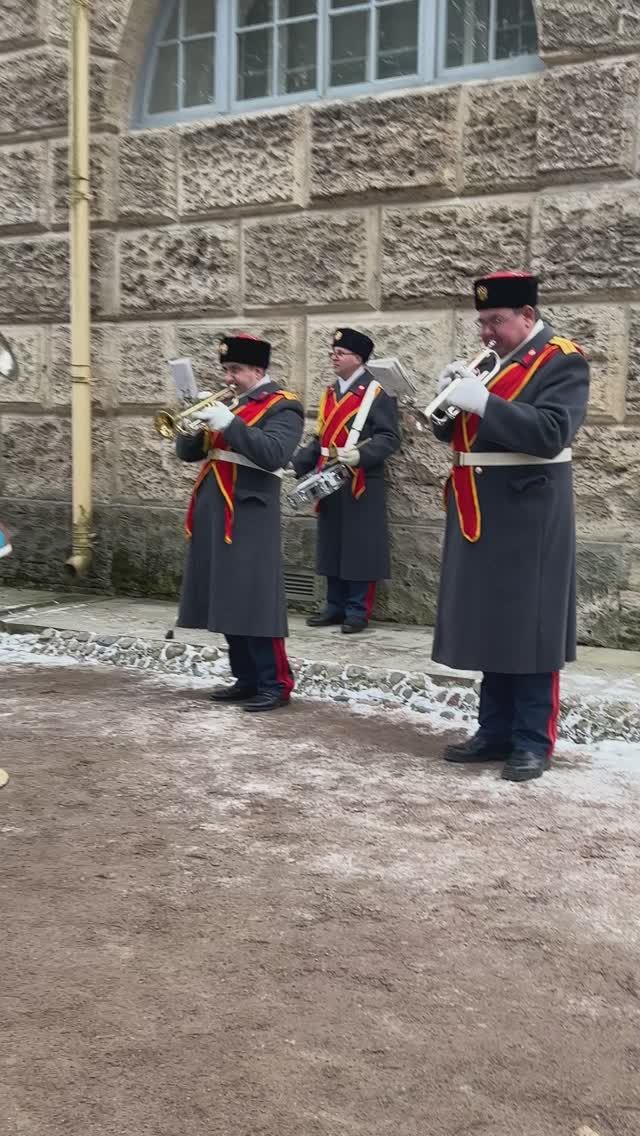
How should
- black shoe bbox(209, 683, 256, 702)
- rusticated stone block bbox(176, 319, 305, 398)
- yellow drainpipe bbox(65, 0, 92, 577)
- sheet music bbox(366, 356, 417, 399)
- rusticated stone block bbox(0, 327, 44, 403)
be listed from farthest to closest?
1. rusticated stone block bbox(0, 327, 44, 403)
2. yellow drainpipe bbox(65, 0, 92, 577)
3. rusticated stone block bbox(176, 319, 305, 398)
4. sheet music bbox(366, 356, 417, 399)
5. black shoe bbox(209, 683, 256, 702)

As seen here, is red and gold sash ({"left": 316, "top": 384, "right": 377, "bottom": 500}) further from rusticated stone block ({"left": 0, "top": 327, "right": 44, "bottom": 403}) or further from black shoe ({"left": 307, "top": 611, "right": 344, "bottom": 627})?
rusticated stone block ({"left": 0, "top": 327, "right": 44, "bottom": 403})

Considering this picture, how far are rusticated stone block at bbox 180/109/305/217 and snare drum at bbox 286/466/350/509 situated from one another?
1770mm

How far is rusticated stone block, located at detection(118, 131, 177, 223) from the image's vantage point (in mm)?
7953

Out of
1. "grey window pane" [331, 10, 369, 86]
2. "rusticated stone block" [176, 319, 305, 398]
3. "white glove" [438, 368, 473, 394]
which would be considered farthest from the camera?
"rusticated stone block" [176, 319, 305, 398]

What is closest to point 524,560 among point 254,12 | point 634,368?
point 634,368

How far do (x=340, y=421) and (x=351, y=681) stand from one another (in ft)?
6.48

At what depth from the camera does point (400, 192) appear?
23.3 ft

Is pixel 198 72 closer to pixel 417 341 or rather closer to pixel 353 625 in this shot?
pixel 417 341

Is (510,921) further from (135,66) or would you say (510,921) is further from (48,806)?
(135,66)

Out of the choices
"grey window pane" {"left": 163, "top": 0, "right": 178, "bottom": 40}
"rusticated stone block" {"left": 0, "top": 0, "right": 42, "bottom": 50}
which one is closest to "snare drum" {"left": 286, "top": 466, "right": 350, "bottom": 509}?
"grey window pane" {"left": 163, "top": 0, "right": 178, "bottom": 40}

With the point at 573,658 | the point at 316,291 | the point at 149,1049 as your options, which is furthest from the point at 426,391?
the point at 149,1049

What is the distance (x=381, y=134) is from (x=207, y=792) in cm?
451

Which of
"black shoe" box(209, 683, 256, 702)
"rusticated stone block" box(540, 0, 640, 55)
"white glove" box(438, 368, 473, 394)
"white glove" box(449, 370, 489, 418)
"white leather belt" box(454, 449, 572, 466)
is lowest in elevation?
"black shoe" box(209, 683, 256, 702)

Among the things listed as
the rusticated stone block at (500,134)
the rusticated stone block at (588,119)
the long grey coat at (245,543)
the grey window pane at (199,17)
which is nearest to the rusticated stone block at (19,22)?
the grey window pane at (199,17)
